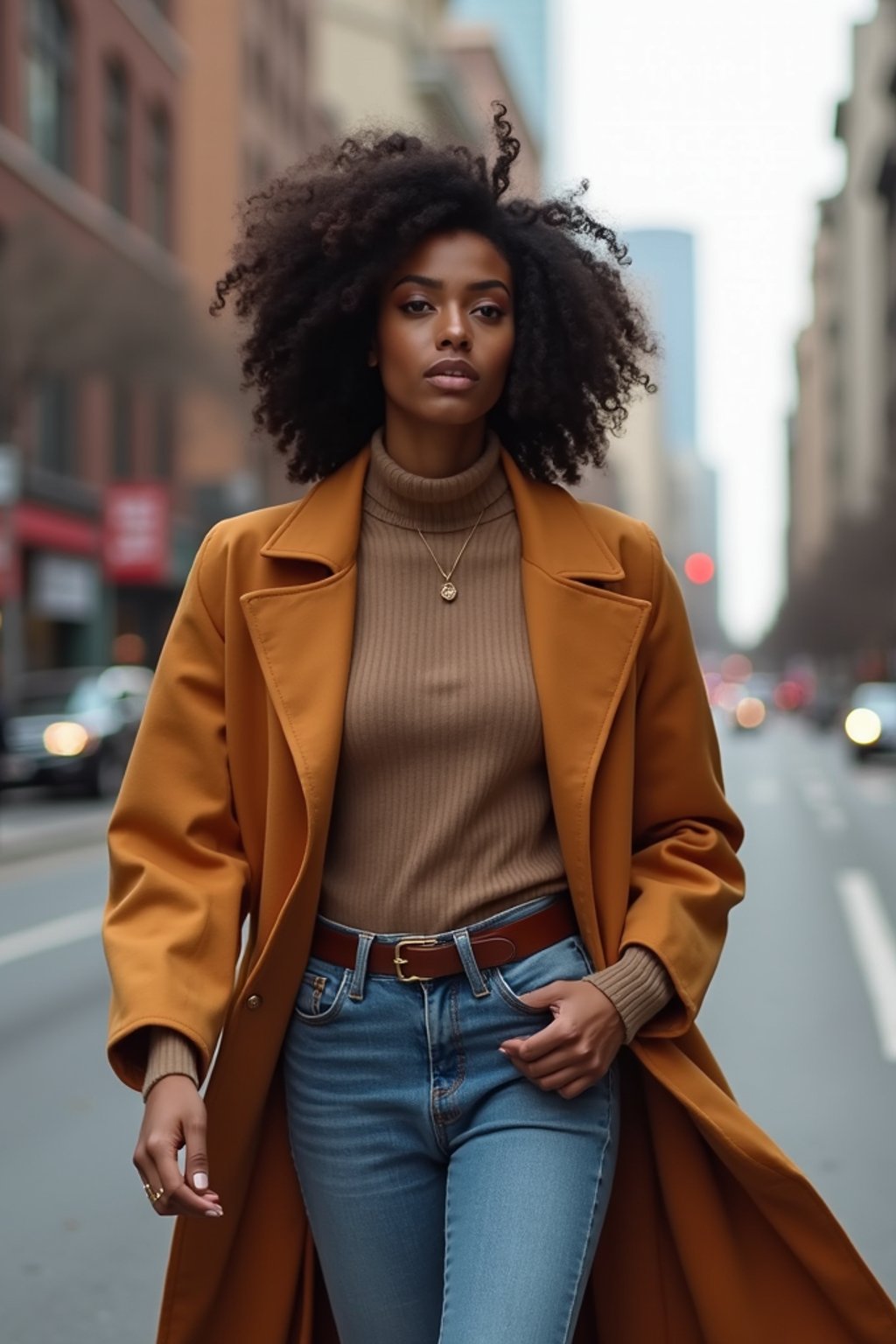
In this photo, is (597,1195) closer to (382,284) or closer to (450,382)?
(450,382)

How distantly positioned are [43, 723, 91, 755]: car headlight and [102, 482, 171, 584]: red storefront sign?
440 inches

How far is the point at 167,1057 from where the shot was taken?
2297 mm

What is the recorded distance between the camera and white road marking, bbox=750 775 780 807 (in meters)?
23.3

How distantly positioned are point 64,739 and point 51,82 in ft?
61.3

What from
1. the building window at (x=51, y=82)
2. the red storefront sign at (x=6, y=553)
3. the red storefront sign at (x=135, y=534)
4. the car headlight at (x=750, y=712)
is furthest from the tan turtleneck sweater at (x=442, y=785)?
the car headlight at (x=750, y=712)

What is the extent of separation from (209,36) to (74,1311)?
4975 centimetres

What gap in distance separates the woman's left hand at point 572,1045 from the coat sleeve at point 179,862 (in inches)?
15.6

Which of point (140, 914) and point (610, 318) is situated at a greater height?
point (610, 318)

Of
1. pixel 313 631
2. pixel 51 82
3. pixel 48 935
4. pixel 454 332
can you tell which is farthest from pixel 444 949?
pixel 51 82

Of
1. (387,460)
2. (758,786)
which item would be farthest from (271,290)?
(758,786)

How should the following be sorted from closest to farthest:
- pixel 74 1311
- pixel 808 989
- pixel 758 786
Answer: pixel 74 1311 → pixel 808 989 → pixel 758 786

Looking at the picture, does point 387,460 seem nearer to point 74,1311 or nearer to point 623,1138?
point 623,1138

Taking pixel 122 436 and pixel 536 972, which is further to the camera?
pixel 122 436

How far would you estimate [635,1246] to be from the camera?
2.45 m
